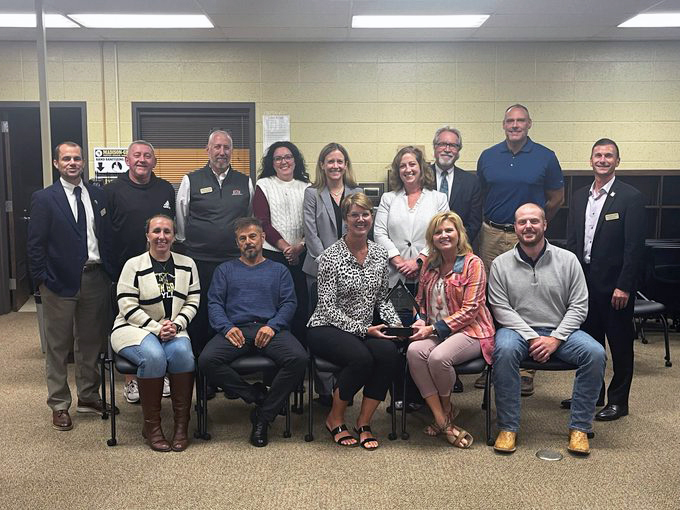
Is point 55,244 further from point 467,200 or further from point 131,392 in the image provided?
point 467,200

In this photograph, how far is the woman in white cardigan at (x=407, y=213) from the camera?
12.1ft

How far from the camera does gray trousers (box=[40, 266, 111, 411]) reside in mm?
3432

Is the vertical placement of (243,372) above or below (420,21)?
below

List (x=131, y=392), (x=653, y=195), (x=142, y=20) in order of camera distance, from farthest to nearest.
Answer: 1. (x=653, y=195)
2. (x=142, y=20)
3. (x=131, y=392)

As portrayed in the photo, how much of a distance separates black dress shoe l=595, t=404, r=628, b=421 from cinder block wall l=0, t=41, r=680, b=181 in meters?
3.17

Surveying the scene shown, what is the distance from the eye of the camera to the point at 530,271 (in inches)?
132

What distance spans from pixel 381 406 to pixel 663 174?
12.7ft

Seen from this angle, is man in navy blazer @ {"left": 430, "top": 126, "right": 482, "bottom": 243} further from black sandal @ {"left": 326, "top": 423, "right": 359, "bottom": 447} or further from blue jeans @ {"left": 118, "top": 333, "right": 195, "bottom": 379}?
blue jeans @ {"left": 118, "top": 333, "right": 195, "bottom": 379}

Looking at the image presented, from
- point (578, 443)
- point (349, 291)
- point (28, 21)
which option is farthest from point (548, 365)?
point (28, 21)

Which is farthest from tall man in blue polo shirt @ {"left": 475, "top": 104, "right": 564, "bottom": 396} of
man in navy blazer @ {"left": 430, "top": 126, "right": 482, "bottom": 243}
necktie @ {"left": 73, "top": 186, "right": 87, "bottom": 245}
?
necktie @ {"left": 73, "top": 186, "right": 87, "bottom": 245}

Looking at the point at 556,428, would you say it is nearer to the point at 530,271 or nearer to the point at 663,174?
the point at 530,271

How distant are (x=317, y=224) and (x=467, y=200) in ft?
3.05

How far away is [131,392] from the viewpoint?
3850mm

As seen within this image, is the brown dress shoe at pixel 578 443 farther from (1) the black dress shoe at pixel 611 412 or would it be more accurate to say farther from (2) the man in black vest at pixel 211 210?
(2) the man in black vest at pixel 211 210
